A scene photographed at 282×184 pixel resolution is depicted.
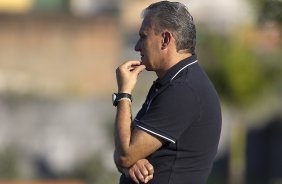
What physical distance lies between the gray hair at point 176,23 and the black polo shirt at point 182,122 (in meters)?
0.10

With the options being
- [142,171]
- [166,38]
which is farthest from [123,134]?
[166,38]

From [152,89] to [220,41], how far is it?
803 inches

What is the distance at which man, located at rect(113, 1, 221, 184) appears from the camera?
206 inches

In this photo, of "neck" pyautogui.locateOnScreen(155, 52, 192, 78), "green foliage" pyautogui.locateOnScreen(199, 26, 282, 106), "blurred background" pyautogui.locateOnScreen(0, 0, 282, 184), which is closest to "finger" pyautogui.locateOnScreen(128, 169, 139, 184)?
"neck" pyautogui.locateOnScreen(155, 52, 192, 78)

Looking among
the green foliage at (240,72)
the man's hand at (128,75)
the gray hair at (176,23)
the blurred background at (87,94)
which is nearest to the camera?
the gray hair at (176,23)

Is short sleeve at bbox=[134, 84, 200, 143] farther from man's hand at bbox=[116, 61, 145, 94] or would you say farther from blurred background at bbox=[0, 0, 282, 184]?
blurred background at bbox=[0, 0, 282, 184]

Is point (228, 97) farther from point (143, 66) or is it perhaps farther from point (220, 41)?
point (143, 66)

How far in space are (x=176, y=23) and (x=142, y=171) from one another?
76 cm

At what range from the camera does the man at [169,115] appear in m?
5.23

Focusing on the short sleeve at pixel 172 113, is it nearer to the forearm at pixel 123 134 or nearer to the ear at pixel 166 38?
the forearm at pixel 123 134

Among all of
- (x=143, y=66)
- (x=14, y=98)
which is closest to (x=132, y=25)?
(x=14, y=98)

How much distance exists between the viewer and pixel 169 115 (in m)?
5.22

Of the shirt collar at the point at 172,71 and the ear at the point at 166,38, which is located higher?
the ear at the point at 166,38

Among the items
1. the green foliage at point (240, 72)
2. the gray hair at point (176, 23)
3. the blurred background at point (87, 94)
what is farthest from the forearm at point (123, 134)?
the green foliage at point (240, 72)
